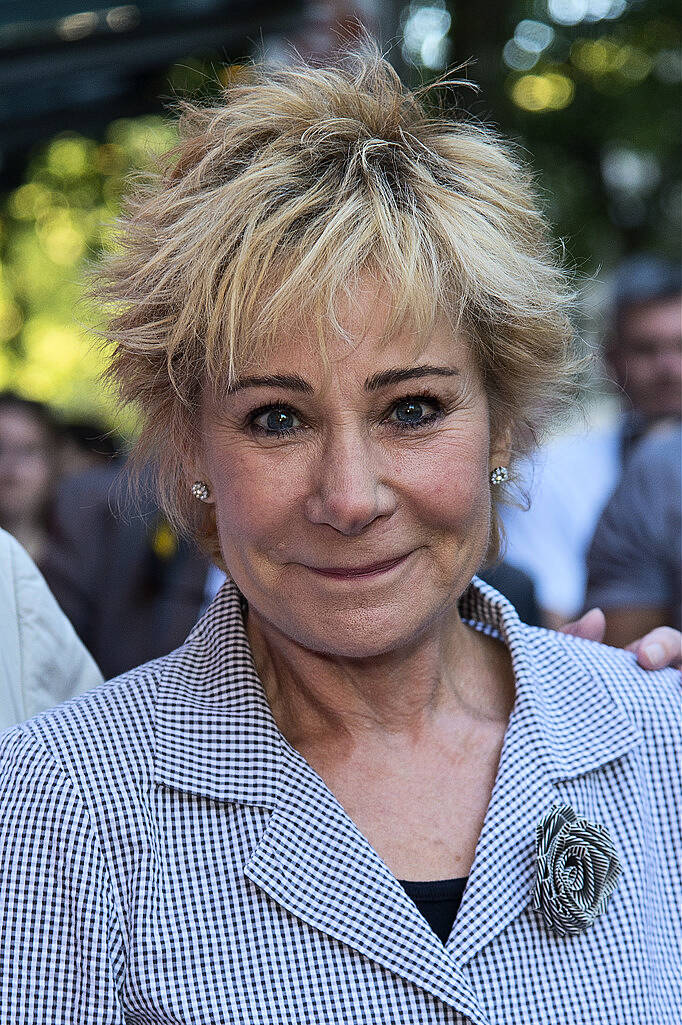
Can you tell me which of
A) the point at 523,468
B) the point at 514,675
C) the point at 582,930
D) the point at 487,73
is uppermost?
the point at 487,73

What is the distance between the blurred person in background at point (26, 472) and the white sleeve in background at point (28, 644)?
2.98m

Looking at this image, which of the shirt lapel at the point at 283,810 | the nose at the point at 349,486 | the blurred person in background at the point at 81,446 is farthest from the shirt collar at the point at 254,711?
the blurred person in background at the point at 81,446

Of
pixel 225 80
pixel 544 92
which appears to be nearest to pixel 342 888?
pixel 225 80

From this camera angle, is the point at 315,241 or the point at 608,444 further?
the point at 608,444

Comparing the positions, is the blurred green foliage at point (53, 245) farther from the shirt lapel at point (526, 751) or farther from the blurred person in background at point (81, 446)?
the shirt lapel at point (526, 751)

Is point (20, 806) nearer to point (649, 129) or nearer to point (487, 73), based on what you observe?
point (487, 73)

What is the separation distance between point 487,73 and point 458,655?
15.8 feet

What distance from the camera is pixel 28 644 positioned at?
210cm

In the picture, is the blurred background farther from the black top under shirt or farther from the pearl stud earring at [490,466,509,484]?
the black top under shirt

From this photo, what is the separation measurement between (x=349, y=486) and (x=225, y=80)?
2.60m

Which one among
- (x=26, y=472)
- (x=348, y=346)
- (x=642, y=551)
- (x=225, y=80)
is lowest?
(x=642, y=551)

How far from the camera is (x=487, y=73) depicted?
621 cm

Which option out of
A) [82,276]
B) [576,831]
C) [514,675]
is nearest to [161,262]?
[82,276]

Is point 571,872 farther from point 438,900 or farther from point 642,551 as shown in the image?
point 642,551
